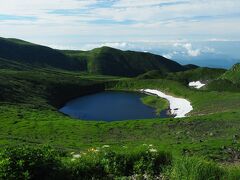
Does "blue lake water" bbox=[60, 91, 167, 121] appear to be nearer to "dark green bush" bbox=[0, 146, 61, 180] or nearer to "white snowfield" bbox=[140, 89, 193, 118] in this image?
"white snowfield" bbox=[140, 89, 193, 118]

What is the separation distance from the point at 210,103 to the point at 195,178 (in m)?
94.3

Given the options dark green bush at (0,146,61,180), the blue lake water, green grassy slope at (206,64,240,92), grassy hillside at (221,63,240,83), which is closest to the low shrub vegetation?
dark green bush at (0,146,61,180)

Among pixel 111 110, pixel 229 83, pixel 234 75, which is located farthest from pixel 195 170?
pixel 234 75

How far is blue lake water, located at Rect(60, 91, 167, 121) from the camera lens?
379ft

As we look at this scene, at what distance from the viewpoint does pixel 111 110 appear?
129 meters

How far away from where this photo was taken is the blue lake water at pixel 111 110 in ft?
379

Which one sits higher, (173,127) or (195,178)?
(195,178)

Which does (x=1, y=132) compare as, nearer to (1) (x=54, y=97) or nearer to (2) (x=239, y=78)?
(1) (x=54, y=97)

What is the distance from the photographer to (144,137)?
57.0 meters

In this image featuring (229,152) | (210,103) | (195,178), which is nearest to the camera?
(195,178)

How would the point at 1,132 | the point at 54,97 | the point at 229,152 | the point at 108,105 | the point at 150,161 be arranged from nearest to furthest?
the point at 150,161
the point at 229,152
the point at 1,132
the point at 108,105
the point at 54,97

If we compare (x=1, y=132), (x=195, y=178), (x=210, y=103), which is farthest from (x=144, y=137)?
(x=210, y=103)

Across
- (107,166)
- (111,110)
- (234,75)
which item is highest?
(234,75)

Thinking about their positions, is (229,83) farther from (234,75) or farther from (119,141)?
(119,141)
